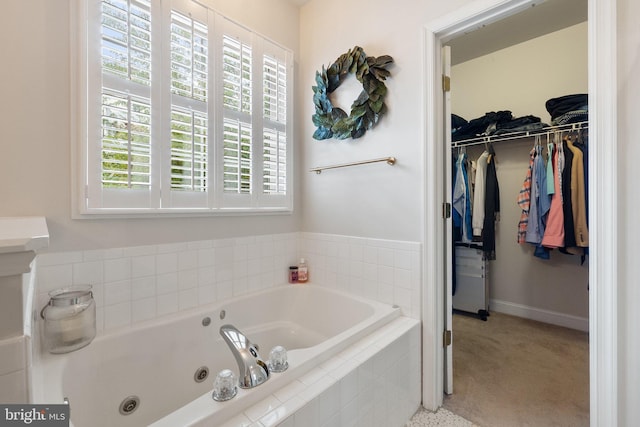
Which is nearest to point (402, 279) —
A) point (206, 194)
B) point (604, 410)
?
point (604, 410)

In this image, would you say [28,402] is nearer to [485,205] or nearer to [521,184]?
[485,205]

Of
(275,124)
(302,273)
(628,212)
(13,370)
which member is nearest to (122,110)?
(275,124)

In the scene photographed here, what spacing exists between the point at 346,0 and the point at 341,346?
2227mm

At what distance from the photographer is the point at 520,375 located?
1880 mm

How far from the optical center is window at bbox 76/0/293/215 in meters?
1.32

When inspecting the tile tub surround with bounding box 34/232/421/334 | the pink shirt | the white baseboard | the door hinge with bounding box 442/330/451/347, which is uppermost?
the pink shirt

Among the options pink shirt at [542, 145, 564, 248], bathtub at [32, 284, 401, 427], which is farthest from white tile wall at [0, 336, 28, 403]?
pink shirt at [542, 145, 564, 248]

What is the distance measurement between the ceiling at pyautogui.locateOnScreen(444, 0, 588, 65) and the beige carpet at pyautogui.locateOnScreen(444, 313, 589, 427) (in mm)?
2410

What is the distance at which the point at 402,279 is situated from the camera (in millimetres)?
1664

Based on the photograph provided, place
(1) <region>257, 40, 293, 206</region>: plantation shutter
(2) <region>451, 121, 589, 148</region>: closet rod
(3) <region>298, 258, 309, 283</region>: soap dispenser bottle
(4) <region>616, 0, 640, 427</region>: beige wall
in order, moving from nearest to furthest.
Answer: (4) <region>616, 0, 640, 427</region>: beige wall, (1) <region>257, 40, 293, 206</region>: plantation shutter, (3) <region>298, 258, 309, 283</region>: soap dispenser bottle, (2) <region>451, 121, 589, 148</region>: closet rod

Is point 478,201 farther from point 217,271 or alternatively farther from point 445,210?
point 217,271

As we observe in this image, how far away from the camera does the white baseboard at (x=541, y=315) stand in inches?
99.8

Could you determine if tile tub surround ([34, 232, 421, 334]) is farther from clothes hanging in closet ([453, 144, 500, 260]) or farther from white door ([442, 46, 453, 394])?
clothes hanging in closet ([453, 144, 500, 260])

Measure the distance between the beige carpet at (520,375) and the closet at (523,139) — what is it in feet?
0.83
